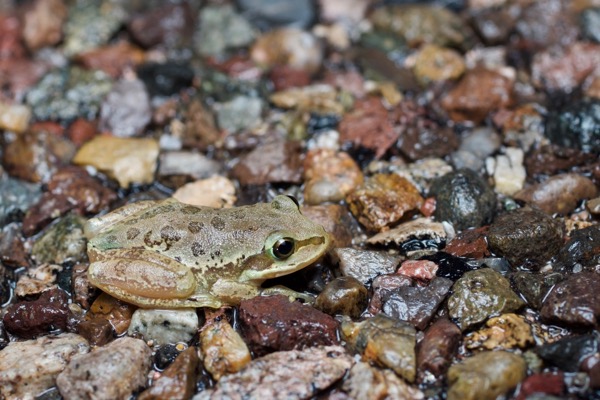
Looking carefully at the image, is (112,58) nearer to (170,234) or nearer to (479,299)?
(170,234)

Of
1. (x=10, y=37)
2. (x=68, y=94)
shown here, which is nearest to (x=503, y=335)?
(x=68, y=94)

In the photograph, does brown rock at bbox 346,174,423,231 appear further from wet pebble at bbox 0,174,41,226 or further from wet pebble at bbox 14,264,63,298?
wet pebble at bbox 0,174,41,226

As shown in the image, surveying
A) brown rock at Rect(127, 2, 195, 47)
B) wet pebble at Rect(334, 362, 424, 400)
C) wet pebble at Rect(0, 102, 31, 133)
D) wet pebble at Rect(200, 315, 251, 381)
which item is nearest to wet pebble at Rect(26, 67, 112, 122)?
wet pebble at Rect(0, 102, 31, 133)

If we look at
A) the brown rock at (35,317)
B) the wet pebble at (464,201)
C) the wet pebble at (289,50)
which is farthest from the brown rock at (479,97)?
the brown rock at (35,317)

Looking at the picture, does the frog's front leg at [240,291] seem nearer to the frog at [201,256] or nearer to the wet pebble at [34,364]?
the frog at [201,256]

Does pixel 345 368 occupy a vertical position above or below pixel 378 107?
below

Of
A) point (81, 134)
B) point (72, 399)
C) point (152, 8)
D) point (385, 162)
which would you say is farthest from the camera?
point (152, 8)

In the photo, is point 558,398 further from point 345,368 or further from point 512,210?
point 512,210

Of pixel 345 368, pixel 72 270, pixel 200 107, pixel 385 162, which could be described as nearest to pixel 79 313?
pixel 72 270
